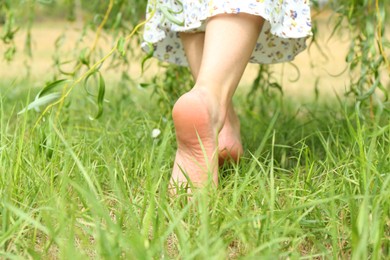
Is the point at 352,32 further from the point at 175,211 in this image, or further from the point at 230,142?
the point at 175,211

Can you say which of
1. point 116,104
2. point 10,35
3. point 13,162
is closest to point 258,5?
point 13,162

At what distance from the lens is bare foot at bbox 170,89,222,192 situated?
118cm

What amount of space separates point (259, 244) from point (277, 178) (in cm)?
44

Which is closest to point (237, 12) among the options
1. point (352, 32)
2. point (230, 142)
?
point (230, 142)

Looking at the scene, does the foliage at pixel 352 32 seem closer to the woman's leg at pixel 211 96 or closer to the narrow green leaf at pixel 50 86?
the narrow green leaf at pixel 50 86

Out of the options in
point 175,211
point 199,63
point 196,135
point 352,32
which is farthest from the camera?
point 352,32

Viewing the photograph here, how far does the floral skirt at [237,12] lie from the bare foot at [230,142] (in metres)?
0.18

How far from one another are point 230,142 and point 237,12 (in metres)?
0.29

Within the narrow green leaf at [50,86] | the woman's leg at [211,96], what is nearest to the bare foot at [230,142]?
the woman's leg at [211,96]

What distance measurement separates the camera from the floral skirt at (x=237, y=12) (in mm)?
1270

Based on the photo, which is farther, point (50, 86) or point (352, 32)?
point (352, 32)

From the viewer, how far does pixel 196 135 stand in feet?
3.90

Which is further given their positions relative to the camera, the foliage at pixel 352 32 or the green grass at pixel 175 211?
the foliage at pixel 352 32

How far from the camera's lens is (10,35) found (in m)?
1.79
